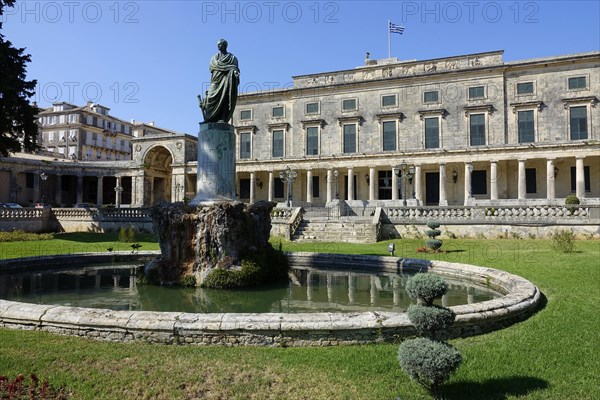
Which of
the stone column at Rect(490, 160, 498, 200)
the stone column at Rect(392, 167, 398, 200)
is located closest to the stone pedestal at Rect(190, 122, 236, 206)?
the stone column at Rect(392, 167, 398, 200)

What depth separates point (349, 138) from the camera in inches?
1682

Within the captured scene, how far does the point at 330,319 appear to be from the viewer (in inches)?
225

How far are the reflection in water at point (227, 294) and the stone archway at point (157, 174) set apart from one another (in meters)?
39.8

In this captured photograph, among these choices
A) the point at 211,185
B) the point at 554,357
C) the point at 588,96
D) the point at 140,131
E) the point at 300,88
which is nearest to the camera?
the point at 554,357

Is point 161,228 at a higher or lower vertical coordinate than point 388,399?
higher

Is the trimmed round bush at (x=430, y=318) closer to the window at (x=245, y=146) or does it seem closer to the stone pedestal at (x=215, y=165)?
the stone pedestal at (x=215, y=165)

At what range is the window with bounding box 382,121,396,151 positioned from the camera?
41062 millimetres

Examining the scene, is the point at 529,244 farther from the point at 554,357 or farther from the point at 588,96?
the point at 588,96

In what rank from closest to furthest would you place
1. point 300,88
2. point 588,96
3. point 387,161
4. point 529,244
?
1. point 529,244
2. point 588,96
3. point 387,161
4. point 300,88

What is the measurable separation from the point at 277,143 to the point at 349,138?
827 cm

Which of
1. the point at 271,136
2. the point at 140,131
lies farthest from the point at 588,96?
the point at 140,131

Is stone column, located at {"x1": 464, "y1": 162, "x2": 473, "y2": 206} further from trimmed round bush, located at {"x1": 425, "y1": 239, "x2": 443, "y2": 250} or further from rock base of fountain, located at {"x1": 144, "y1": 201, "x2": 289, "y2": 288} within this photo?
rock base of fountain, located at {"x1": 144, "y1": 201, "x2": 289, "y2": 288}

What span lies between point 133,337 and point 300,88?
41016mm

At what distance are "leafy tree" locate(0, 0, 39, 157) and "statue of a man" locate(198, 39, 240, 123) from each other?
50.7 ft
